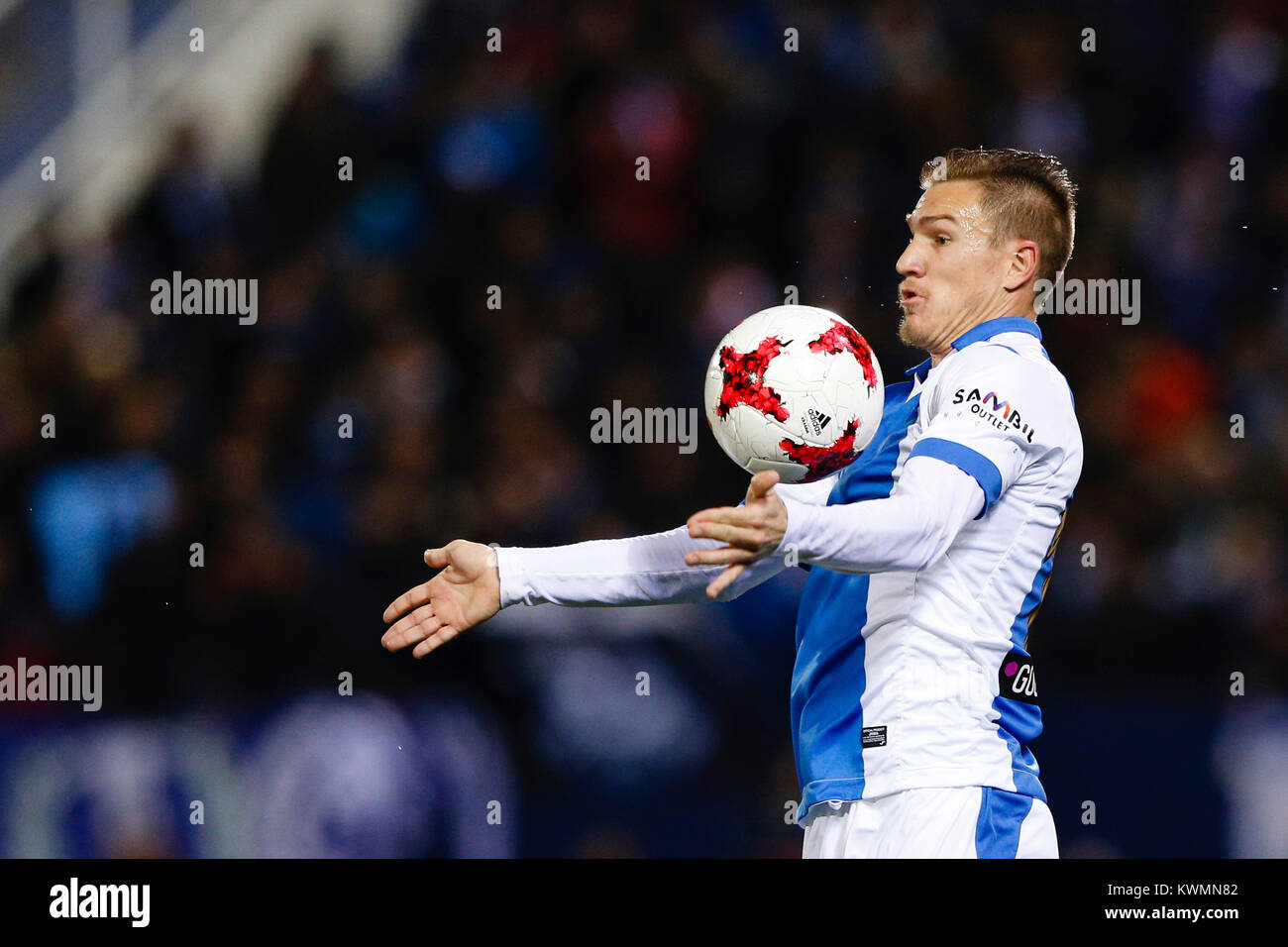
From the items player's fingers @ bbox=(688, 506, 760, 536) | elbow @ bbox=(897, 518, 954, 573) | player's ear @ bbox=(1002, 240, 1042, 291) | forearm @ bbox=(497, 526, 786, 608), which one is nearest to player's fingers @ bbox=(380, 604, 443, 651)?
forearm @ bbox=(497, 526, 786, 608)

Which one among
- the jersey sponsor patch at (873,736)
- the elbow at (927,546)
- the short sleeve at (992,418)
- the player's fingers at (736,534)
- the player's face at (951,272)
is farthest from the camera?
the player's face at (951,272)

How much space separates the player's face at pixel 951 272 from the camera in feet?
12.5

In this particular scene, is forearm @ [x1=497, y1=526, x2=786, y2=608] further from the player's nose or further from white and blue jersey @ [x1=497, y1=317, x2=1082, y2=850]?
the player's nose

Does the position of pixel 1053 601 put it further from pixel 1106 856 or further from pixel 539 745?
pixel 539 745

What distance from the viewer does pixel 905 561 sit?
10.6ft

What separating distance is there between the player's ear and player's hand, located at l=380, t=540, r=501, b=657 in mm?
1369

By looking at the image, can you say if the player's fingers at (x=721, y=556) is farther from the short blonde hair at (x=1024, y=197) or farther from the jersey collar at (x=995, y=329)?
the short blonde hair at (x=1024, y=197)

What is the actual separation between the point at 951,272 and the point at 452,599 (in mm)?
1392

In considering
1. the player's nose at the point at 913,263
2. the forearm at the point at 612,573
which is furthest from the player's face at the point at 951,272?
the forearm at the point at 612,573

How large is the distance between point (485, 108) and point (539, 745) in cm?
378

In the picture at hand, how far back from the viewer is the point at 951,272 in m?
3.82

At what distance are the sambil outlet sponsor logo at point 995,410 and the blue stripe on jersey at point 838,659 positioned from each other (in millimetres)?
299

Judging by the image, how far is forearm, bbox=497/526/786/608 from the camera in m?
3.78
